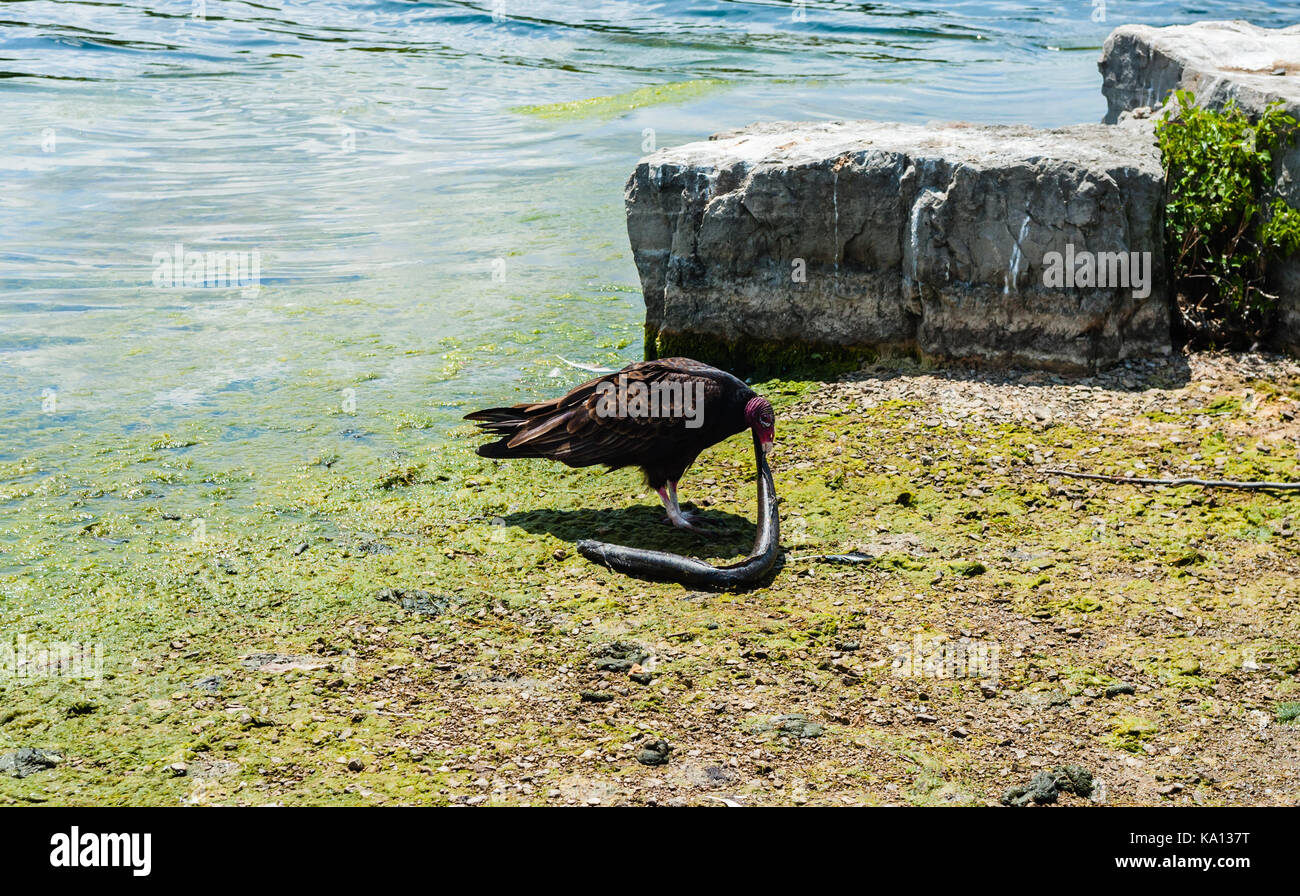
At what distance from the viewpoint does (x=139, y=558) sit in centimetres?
591

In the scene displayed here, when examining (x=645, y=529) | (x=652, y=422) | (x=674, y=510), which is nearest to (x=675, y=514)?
(x=674, y=510)

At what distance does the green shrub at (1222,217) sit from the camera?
24.2 ft

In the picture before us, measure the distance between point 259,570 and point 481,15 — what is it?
810 inches

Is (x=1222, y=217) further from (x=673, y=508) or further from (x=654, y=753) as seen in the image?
(x=654, y=753)

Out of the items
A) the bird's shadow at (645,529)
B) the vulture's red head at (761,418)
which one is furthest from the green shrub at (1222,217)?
the bird's shadow at (645,529)

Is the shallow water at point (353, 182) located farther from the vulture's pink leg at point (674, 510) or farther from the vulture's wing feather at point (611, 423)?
the vulture's pink leg at point (674, 510)

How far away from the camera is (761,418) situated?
5918 millimetres

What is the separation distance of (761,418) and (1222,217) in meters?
3.60

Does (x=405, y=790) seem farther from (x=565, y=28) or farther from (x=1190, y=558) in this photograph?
(x=565, y=28)

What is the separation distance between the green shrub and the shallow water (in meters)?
3.77

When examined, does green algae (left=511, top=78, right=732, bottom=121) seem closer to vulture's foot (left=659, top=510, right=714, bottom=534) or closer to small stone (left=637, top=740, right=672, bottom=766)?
vulture's foot (left=659, top=510, right=714, bottom=534)

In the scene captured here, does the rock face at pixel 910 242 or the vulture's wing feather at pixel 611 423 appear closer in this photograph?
the vulture's wing feather at pixel 611 423

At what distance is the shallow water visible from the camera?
809 cm

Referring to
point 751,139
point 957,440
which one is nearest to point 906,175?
point 751,139
